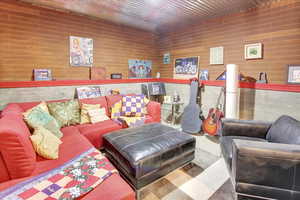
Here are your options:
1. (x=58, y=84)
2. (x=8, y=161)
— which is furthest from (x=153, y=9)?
(x=8, y=161)

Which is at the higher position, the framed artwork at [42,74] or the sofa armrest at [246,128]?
the framed artwork at [42,74]

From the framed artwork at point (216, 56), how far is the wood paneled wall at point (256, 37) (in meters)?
0.07

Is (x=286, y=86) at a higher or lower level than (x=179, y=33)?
lower

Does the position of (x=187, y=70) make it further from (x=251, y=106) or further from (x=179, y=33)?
(x=251, y=106)

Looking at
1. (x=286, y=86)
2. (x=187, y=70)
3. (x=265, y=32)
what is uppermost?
(x=265, y=32)

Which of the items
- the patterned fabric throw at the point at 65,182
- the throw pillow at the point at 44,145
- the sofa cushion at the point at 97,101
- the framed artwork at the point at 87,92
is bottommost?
the patterned fabric throw at the point at 65,182

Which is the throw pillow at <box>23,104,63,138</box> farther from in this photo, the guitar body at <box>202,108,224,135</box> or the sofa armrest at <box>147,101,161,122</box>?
the guitar body at <box>202,108,224,135</box>

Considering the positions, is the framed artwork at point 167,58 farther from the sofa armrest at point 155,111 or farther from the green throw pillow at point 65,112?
the green throw pillow at point 65,112

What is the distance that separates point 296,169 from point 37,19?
13.2ft

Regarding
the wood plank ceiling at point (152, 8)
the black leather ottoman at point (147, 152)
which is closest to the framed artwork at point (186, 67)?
the wood plank ceiling at point (152, 8)

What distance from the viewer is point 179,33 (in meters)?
3.95

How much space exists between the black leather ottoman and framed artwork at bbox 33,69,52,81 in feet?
5.80

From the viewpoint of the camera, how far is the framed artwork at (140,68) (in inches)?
157

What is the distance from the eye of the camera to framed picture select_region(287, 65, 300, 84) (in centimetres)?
238
